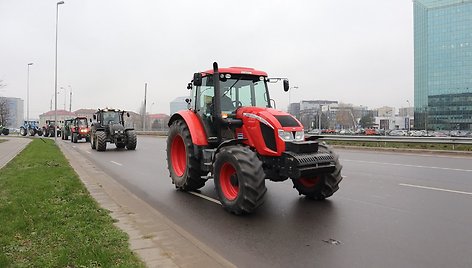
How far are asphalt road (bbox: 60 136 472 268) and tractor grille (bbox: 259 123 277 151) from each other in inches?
46.2

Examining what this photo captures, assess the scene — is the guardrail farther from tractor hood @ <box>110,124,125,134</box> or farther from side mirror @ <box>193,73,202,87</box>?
tractor hood @ <box>110,124,125,134</box>

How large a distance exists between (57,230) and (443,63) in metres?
106

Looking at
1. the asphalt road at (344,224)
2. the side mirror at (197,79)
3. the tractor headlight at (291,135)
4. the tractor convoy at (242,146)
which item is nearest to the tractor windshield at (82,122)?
the asphalt road at (344,224)

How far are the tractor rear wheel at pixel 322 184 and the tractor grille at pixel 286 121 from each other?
695 mm

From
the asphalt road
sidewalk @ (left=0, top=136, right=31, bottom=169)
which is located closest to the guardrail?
the asphalt road

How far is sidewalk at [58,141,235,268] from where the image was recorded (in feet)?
14.1

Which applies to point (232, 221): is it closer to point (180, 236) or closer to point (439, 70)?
point (180, 236)

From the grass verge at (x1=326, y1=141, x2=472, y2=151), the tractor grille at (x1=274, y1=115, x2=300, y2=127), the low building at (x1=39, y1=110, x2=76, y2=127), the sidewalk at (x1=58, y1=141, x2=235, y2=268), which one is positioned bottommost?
the sidewalk at (x1=58, y1=141, x2=235, y2=268)

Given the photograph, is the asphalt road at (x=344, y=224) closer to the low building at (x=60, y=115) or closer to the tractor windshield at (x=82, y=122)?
the tractor windshield at (x=82, y=122)

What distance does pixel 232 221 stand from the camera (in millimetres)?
6172

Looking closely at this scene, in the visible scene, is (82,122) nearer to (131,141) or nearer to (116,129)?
(116,129)

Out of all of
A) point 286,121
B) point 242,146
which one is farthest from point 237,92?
point 242,146

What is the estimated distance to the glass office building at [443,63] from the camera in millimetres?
89750

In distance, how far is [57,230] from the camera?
5203 millimetres
